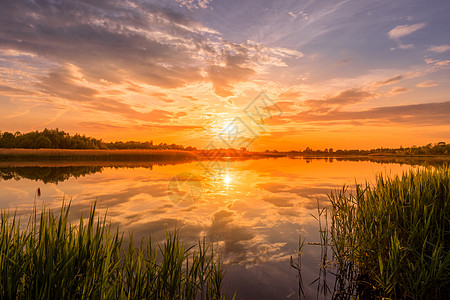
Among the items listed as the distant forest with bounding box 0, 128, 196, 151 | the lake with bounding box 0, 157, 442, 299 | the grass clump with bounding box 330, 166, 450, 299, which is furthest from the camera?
the distant forest with bounding box 0, 128, 196, 151

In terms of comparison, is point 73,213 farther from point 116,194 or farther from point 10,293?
point 10,293

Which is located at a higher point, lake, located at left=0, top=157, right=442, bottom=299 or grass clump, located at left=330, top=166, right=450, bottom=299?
grass clump, located at left=330, top=166, right=450, bottom=299

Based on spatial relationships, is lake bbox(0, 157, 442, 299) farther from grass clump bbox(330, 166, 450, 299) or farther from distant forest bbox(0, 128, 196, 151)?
distant forest bbox(0, 128, 196, 151)

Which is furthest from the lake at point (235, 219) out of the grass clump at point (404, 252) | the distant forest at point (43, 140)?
the distant forest at point (43, 140)

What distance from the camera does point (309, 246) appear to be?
33.8 feet

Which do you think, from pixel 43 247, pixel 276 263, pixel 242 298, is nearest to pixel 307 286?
pixel 276 263

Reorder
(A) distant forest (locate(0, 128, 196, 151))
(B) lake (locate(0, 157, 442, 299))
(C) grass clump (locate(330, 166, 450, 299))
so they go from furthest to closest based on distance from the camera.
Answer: (A) distant forest (locate(0, 128, 196, 151)) → (B) lake (locate(0, 157, 442, 299)) → (C) grass clump (locate(330, 166, 450, 299))

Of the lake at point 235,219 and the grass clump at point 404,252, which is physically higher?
the grass clump at point 404,252

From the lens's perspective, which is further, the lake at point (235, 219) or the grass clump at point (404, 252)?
the lake at point (235, 219)

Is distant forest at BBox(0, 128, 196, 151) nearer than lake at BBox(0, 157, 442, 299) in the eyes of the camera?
No

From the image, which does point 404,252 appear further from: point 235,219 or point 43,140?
point 43,140

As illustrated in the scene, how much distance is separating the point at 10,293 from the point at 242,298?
5.34 m

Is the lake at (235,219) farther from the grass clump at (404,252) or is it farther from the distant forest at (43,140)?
the distant forest at (43,140)

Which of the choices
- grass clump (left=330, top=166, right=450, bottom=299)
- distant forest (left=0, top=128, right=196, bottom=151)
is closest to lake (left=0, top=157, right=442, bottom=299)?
grass clump (left=330, top=166, right=450, bottom=299)
